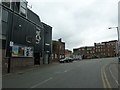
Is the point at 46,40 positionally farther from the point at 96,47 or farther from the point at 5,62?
the point at 96,47

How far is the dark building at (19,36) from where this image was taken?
20234 mm

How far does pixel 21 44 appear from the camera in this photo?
24.7 meters

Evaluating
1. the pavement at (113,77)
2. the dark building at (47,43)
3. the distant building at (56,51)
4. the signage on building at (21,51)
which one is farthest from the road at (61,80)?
the distant building at (56,51)

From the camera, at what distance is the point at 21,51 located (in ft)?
81.1

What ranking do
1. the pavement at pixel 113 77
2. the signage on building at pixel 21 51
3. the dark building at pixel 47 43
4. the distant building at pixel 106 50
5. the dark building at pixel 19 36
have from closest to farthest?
the pavement at pixel 113 77 < the dark building at pixel 19 36 < the signage on building at pixel 21 51 < the dark building at pixel 47 43 < the distant building at pixel 106 50

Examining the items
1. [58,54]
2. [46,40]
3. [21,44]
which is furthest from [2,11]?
[58,54]

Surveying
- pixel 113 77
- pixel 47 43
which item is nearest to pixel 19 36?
pixel 47 43

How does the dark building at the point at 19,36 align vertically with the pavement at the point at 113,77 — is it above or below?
above

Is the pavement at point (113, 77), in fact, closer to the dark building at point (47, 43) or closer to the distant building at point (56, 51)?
the dark building at point (47, 43)

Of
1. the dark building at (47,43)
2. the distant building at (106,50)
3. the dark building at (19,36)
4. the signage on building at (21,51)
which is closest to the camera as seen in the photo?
the dark building at (19,36)

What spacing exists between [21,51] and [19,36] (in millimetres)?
2378

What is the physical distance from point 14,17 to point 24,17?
9.90 ft

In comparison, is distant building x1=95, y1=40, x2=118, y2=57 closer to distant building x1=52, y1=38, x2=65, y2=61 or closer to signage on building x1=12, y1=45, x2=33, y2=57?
distant building x1=52, y1=38, x2=65, y2=61

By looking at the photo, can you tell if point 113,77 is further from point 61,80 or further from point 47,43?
point 47,43
